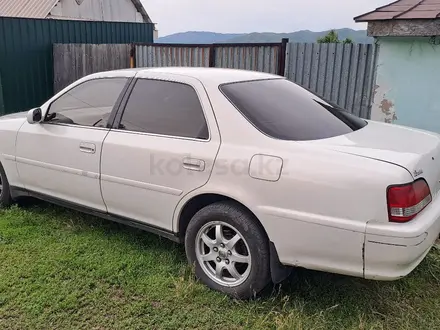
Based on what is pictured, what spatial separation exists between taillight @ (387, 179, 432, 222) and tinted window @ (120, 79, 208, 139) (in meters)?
1.35

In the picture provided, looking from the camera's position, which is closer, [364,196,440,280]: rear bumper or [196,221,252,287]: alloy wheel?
[364,196,440,280]: rear bumper

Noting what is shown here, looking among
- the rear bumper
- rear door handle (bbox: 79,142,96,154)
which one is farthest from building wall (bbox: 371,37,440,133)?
rear door handle (bbox: 79,142,96,154)

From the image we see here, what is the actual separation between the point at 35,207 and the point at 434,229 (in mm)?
4059

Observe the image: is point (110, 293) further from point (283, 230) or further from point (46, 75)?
point (46, 75)

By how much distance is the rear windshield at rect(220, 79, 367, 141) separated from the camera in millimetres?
3139

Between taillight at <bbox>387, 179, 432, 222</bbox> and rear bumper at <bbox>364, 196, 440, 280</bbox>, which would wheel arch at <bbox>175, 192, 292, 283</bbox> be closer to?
rear bumper at <bbox>364, 196, 440, 280</bbox>

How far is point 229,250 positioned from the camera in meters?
3.15

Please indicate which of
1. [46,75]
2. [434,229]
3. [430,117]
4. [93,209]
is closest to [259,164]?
[434,229]

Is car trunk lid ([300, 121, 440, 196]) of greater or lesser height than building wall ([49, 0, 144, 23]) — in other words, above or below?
Answer: below

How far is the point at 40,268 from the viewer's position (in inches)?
140

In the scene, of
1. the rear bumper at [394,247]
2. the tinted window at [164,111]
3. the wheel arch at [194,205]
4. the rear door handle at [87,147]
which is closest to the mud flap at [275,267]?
the wheel arch at [194,205]

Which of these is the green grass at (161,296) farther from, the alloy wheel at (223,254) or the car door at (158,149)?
the car door at (158,149)

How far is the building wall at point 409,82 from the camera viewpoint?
5367mm

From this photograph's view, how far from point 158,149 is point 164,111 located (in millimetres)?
354
